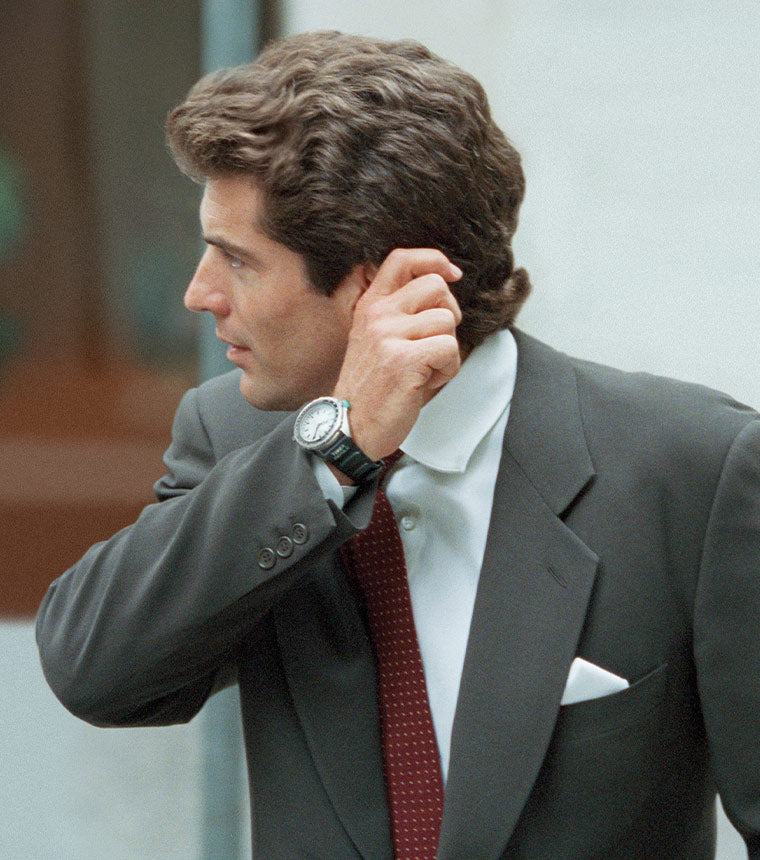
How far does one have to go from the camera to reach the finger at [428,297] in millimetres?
1436

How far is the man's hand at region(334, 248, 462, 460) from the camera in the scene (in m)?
1.39

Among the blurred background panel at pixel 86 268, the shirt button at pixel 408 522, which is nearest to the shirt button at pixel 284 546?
the shirt button at pixel 408 522

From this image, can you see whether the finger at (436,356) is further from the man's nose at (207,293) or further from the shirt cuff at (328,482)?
the man's nose at (207,293)

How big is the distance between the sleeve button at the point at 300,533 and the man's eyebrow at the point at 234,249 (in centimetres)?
37

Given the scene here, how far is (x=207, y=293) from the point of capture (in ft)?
5.14

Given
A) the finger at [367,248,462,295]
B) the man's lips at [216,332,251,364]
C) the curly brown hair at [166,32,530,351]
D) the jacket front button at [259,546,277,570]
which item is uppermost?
the curly brown hair at [166,32,530,351]

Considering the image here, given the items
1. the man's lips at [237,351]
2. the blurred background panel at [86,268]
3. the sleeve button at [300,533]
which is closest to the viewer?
the sleeve button at [300,533]

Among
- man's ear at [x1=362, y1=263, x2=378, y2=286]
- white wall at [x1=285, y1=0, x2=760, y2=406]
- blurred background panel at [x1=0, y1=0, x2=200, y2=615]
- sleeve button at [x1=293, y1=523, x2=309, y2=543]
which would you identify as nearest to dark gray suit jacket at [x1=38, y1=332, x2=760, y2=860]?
sleeve button at [x1=293, y1=523, x2=309, y2=543]

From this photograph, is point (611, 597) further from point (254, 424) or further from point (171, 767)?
point (171, 767)

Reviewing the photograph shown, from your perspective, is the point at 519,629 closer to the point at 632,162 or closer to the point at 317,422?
the point at 317,422

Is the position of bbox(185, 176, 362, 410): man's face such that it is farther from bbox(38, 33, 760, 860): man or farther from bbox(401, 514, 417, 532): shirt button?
bbox(401, 514, 417, 532): shirt button

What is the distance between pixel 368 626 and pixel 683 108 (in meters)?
1.37

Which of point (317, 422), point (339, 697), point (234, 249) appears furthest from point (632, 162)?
point (339, 697)

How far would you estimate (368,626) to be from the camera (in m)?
1.53
